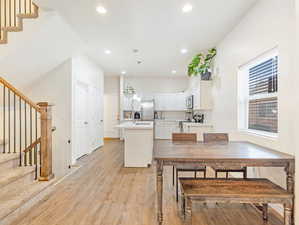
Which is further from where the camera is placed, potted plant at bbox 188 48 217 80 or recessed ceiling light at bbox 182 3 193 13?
potted plant at bbox 188 48 217 80

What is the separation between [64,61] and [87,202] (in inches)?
127

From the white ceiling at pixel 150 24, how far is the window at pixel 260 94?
95 centimetres

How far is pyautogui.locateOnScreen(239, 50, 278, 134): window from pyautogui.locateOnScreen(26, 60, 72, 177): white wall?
371 cm

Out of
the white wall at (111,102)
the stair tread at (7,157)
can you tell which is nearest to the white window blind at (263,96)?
the stair tread at (7,157)

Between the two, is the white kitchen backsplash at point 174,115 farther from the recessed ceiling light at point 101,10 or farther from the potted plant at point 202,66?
the recessed ceiling light at point 101,10

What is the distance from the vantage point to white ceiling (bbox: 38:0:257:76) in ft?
9.57

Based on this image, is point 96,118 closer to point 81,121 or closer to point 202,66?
point 81,121

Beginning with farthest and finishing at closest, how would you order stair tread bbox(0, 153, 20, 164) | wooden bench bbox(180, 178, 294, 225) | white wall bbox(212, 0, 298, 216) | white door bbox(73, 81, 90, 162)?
white door bbox(73, 81, 90, 162) → stair tread bbox(0, 153, 20, 164) → white wall bbox(212, 0, 298, 216) → wooden bench bbox(180, 178, 294, 225)

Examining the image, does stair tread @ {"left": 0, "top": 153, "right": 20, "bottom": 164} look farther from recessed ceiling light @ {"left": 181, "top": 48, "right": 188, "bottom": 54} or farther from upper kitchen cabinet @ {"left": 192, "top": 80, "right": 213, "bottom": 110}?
recessed ceiling light @ {"left": 181, "top": 48, "right": 188, "bottom": 54}

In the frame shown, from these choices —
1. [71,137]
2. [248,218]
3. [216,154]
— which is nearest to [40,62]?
[71,137]

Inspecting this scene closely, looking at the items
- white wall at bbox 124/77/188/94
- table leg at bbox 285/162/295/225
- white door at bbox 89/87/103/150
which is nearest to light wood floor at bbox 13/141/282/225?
table leg at bbox 285/162/295/225

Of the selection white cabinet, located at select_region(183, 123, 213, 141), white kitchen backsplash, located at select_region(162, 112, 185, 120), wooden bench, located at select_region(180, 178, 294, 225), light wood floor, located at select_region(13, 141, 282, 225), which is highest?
white kitchen backsplash, located at select_region(162, 112, 185, 120)

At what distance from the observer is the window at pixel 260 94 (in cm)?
256

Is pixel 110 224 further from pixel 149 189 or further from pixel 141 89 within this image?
pixel 141 89
